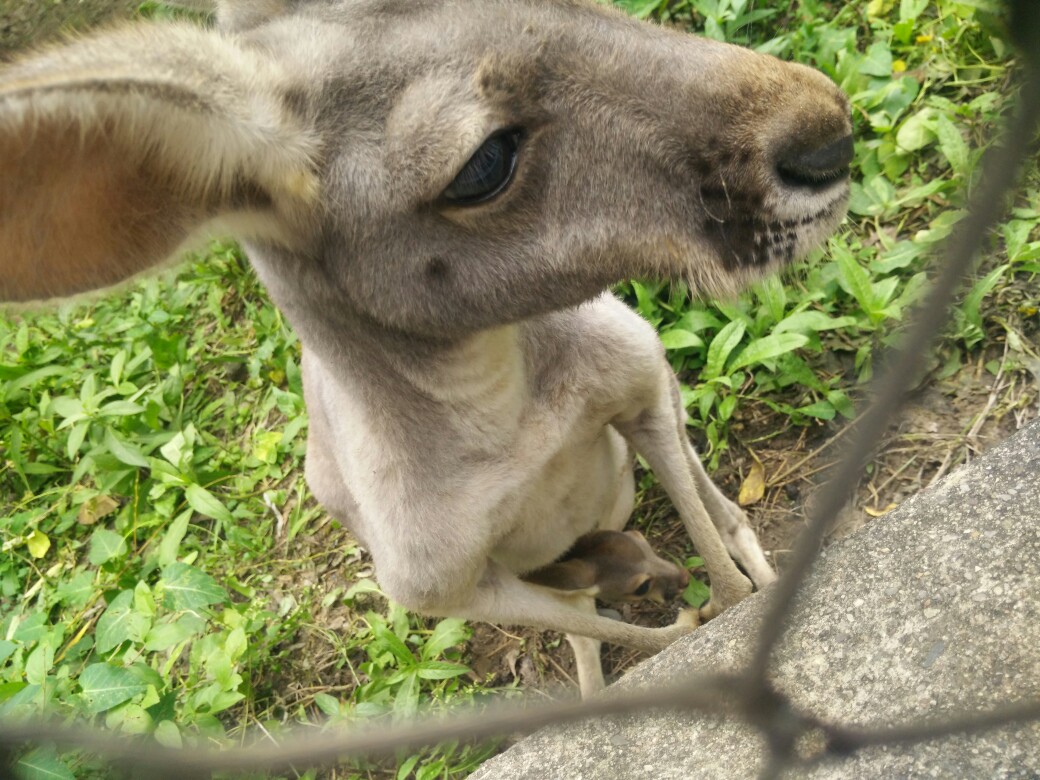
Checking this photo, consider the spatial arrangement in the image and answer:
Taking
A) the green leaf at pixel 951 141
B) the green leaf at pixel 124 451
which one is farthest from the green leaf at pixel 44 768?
the green leaf at pixel 951 141

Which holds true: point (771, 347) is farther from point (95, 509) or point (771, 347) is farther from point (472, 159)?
point (95, 509)

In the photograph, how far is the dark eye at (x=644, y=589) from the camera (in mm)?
3080

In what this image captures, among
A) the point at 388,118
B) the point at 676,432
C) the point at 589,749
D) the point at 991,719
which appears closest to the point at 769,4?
the point at 676,432

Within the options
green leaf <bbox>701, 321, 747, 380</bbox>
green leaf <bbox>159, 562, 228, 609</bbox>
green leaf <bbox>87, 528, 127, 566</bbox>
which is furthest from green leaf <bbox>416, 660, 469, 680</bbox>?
green leaf <bbox>87, 528, 127, 566</bbox>

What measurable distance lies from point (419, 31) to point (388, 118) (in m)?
0.19

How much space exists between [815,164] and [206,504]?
117 inches

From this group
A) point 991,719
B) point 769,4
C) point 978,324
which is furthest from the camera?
point 769,4

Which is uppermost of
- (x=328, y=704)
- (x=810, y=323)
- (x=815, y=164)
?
(x=815, y=164)

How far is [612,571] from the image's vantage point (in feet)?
9.97

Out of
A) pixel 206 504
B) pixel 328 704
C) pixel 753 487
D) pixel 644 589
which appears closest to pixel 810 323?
pixel 753 487

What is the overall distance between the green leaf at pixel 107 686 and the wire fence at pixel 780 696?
1.92 meters

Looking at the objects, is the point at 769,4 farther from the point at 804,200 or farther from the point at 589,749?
the point at 589,749

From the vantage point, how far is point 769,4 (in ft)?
14.1

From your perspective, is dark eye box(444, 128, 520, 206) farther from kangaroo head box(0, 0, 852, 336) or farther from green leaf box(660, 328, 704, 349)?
green leaf box(660, 328, 704, 349)
